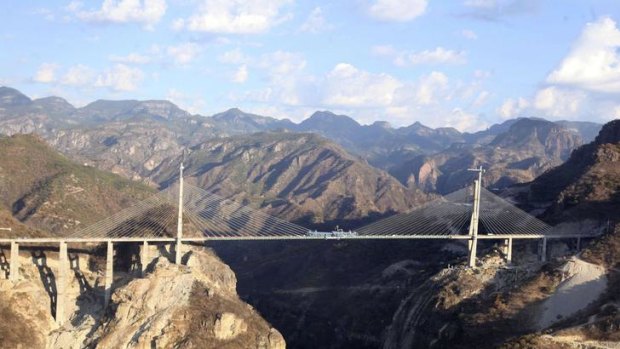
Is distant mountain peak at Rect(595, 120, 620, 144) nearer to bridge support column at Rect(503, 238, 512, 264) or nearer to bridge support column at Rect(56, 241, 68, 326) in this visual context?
bridge support column at Rect(503, 238, 512, 264)

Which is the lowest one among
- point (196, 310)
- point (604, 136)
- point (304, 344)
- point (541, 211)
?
point (304, 344)

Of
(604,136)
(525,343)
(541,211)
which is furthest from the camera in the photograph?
(604,136)

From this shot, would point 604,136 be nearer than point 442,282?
No

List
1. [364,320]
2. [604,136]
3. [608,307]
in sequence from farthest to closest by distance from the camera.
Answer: [604,136] < [364,320] < [608,307]

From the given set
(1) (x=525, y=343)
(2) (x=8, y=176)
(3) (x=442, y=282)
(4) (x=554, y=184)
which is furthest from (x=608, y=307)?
(2) (x=8, y=176)

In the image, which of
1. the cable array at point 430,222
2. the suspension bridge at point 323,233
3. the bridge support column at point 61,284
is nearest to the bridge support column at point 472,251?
the suspension bridge at point 323,233

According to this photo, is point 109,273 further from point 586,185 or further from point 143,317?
point 586,185

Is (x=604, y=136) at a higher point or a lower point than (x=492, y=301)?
higher

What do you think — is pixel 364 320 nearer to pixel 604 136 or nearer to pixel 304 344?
pixel 304 344
